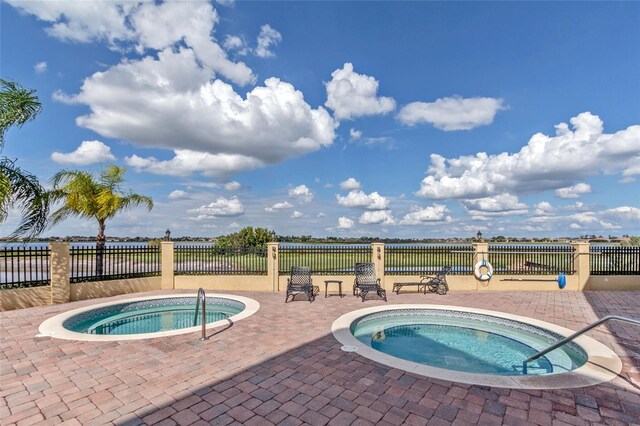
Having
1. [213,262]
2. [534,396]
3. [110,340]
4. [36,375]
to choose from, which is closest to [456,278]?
[534,396]

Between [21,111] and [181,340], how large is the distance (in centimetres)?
704

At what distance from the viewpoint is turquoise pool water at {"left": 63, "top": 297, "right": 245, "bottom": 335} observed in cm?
757

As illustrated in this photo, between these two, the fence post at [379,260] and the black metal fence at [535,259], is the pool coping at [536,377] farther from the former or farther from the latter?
the black metal fence at [535,259]

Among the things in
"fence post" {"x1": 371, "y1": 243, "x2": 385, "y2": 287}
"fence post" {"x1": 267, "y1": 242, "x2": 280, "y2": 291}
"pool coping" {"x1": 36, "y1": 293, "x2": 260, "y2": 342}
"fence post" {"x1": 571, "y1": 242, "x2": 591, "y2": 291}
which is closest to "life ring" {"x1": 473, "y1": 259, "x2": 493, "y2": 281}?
"fence post" {"x1": 571, "y1": 242, "x2": 591, "y2": 291}

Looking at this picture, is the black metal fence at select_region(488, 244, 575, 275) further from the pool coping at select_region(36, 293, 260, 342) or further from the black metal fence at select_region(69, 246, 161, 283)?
the black metal fence at select_region(69, 246, 161, 283)

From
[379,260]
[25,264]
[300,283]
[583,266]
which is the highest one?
[25,264]

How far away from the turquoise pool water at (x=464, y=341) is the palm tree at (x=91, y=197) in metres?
9.30

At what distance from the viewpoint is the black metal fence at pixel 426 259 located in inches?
454

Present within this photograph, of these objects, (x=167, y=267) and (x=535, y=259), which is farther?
(x=535, y=259)

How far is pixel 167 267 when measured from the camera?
36.8ft

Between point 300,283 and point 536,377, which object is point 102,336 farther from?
point 536,377

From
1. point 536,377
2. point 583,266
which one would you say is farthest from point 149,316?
point 583,266

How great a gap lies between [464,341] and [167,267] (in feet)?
32.2

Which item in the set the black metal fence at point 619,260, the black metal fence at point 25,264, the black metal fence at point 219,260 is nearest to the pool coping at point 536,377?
the black metal fence at point 219,260
